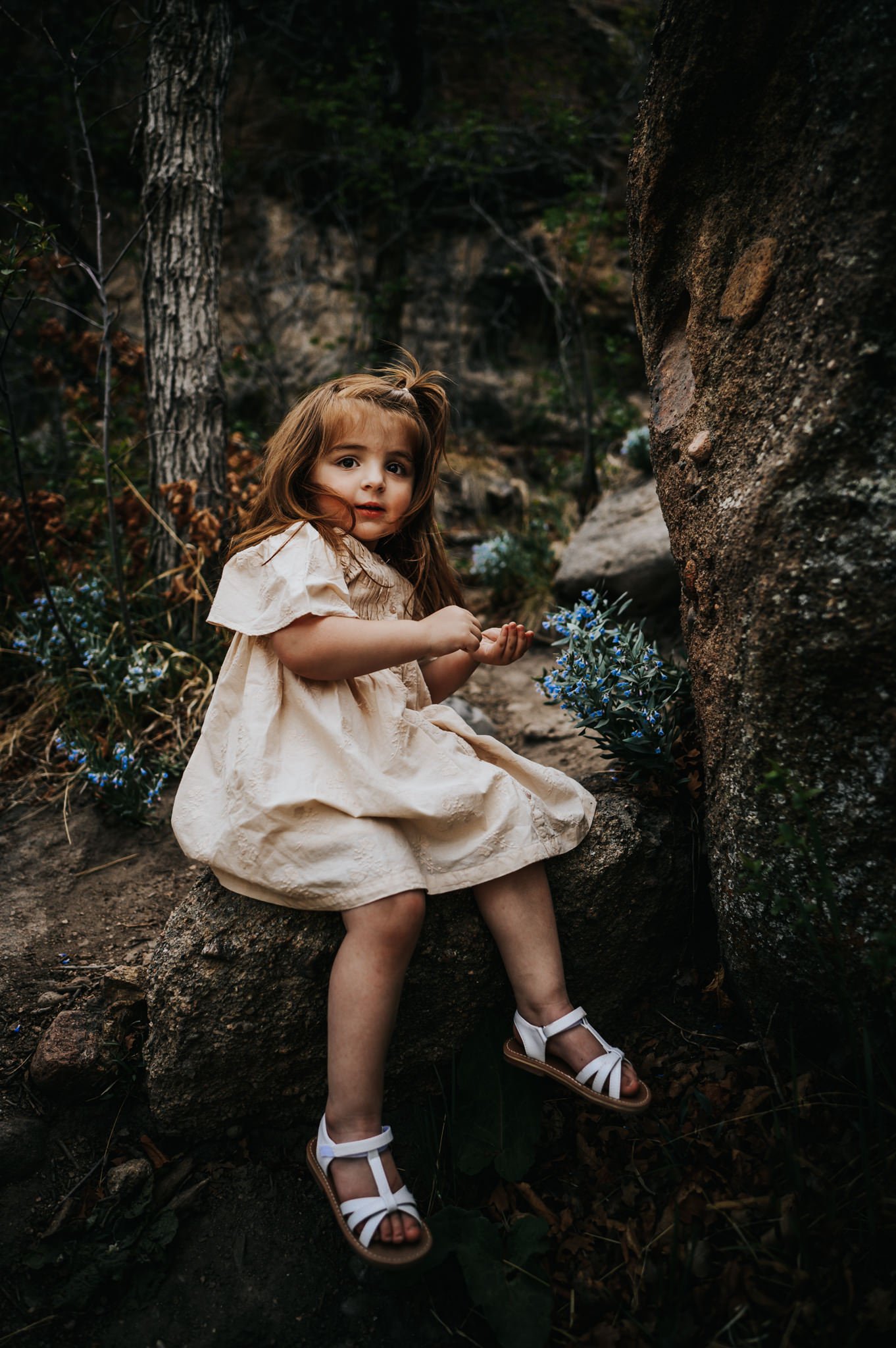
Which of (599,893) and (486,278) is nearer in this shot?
(599,893)

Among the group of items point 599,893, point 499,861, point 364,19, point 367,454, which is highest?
point 364,19

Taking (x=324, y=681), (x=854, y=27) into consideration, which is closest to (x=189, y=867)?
(x=324, y=681)

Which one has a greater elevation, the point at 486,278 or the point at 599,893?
the point at 486,278

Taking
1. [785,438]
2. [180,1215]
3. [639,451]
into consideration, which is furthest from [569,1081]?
[639,451]

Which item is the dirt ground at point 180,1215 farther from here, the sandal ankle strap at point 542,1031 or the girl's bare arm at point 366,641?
the girl's bare arm at point 366,641

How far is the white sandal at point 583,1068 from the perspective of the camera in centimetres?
180

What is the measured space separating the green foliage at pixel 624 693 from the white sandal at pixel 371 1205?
1.15 metres

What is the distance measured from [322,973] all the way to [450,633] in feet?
2.89

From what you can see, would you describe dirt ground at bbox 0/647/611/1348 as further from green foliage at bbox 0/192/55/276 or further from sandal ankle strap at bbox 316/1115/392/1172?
green foliage at bbox 0/192/55/276

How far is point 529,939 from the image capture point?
1979mm

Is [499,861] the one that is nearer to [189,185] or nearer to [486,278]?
[189,185]

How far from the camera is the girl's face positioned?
219 centimetres

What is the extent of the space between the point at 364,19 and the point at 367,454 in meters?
7.02

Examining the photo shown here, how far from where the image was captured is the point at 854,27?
1.44 m
